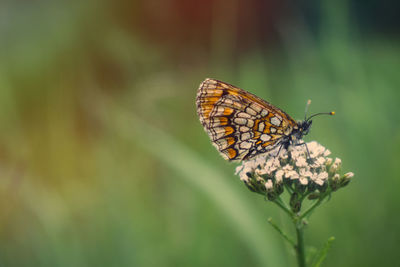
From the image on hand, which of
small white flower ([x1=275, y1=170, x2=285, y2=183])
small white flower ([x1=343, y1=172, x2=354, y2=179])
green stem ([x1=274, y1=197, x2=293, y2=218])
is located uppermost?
small white flower ([x1=275, y1=170, x2=285, y2=183])

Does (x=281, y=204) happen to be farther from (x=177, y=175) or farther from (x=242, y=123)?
(x=177, y=175)

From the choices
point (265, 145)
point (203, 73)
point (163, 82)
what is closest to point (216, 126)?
point (265, 145)

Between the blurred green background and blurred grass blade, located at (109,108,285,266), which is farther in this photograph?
the blurred green background

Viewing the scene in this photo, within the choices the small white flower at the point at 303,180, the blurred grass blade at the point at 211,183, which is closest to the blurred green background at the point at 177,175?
the blurred grass blade at the point at 211,183

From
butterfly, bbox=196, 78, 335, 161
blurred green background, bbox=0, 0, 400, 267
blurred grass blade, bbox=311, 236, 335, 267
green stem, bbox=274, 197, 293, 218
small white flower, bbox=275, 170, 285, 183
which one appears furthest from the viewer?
blurred green background, bbox=0, 0, 400, 267

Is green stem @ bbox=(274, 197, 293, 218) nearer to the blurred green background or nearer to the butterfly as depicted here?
the butterfly

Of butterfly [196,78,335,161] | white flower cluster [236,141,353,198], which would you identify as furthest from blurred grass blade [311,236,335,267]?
butterfly [196,78,335,161]

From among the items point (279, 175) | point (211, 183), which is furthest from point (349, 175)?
point (211, 183)
